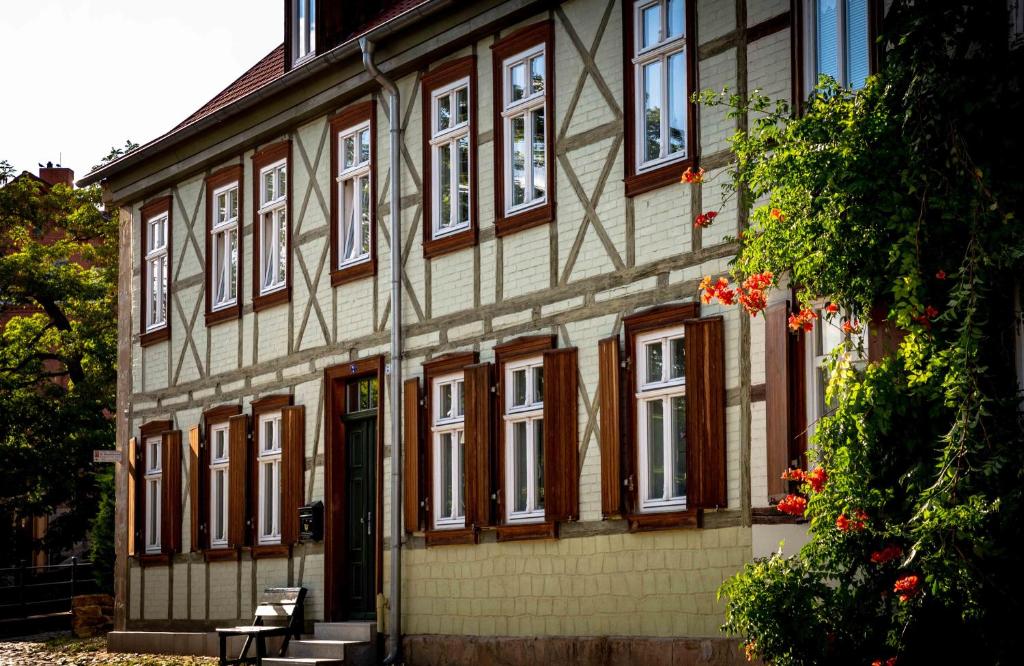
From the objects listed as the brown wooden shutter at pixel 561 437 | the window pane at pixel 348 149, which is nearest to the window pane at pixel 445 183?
the window pane at pixel 348 149

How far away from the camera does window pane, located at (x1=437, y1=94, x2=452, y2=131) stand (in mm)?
18125

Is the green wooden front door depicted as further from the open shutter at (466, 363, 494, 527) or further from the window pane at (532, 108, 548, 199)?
the window pane at (532, 108, 548, 199)

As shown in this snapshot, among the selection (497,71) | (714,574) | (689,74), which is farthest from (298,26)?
(714,574)

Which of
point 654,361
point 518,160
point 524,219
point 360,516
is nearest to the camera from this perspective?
point 654,361

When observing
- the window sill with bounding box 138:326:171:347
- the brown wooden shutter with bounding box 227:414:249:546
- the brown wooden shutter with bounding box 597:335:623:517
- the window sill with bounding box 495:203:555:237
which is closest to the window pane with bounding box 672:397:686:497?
the brown wooden shutter with bounding box 597:335:623:517

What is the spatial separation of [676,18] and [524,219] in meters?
2.70

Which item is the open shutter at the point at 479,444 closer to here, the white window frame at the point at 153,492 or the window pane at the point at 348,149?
the window pane at the point at 348,149

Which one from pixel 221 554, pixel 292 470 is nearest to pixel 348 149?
pixel 292 470

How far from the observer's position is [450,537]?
17469mm

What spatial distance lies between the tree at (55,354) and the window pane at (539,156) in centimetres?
1963

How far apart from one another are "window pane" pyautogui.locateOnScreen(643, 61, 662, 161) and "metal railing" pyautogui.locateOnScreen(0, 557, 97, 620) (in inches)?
742

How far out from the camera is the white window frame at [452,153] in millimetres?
17656

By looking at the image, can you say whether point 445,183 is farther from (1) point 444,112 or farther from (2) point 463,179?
(1) point 444,112

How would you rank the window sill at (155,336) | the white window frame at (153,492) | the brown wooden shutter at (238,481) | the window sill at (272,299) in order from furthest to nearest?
the white window frame at (153,492) < the window sill at (155,336) < the brown wooden shutter at (238,481) < the window sill at (272,299)
